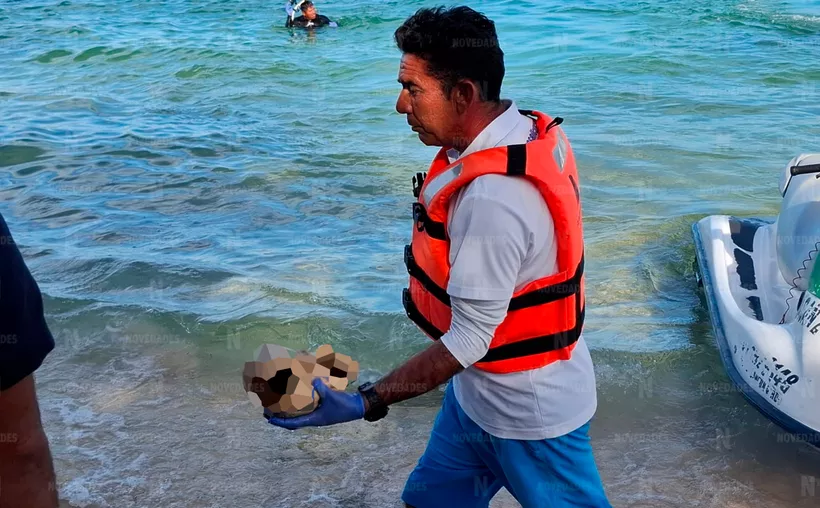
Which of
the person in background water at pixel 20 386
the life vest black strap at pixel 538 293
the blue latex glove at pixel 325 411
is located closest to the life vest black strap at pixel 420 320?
the life vest black strap at pixel 538 293

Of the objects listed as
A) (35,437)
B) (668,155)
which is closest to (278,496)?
(35,437)

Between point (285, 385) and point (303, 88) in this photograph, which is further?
point (303, 88)

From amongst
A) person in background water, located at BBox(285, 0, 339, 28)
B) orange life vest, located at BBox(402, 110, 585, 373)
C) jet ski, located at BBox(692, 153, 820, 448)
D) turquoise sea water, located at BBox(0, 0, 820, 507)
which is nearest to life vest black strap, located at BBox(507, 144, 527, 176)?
orange life vest, located at BBox(402, 110, 585, 373)

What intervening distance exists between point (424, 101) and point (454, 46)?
15 cm

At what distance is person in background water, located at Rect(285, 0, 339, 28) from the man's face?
619 inches

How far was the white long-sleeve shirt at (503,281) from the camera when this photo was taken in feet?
6.82

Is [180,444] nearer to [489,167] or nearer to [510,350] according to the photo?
[510,350]

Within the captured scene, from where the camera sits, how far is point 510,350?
2.31 m

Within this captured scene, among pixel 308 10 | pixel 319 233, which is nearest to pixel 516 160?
pixel 319 233

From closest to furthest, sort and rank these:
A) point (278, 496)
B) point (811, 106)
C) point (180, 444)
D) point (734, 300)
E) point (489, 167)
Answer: point (489, 167) → point (278, 496) → point (180, 444) → point (734, 300) → point (811, 106)

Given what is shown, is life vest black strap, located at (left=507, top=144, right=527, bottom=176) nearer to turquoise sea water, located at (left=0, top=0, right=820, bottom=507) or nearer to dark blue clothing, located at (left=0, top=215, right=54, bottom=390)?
dark blue clothing, located at (left=0, top=215, right=54, bottom=390)

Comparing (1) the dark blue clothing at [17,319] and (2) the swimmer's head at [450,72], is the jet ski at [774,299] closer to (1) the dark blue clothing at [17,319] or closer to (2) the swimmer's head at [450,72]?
(2) the swimmer's head at [450,72]

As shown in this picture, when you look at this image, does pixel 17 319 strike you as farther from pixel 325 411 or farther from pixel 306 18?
pixel 306 18

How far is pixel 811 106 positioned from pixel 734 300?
692cm
